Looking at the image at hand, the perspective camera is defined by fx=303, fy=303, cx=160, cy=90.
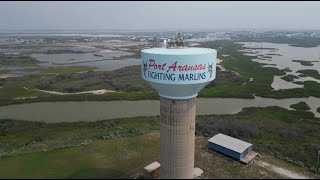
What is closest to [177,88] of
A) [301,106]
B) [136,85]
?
[301,106]

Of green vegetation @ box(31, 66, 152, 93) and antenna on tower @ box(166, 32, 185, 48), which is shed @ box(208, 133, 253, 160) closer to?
antenna on tower @ box(166, 32, 185, 48)

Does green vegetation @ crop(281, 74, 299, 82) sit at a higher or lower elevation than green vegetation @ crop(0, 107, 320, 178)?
higher

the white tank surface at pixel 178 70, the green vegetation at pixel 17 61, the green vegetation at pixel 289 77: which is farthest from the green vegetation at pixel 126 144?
the green vegetation at pixel 17 61

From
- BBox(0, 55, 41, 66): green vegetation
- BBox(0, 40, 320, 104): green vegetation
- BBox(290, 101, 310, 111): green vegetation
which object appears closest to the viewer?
BBox(290, 101, 310, 111): green vegetation

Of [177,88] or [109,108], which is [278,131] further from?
[109,108]

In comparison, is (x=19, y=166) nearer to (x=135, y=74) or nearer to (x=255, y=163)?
(x=255, y=163)

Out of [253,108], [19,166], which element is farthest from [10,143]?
[253,108]

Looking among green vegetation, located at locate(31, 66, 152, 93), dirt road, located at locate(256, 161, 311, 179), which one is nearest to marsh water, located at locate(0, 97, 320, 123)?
green vegetation, located at locate(31, 66, 152, 93)
